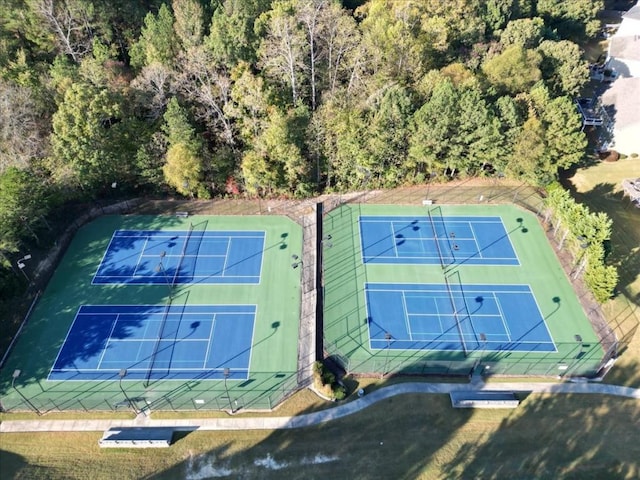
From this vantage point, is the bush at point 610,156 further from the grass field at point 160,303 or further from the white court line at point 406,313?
the grass field at point 160,303

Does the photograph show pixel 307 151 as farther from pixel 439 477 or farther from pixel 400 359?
pixel 439 477

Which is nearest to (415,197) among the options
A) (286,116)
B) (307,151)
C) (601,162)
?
(307,151)

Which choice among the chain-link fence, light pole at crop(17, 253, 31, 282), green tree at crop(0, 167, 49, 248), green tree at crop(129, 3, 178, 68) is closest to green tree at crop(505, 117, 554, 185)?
the chain-link fence

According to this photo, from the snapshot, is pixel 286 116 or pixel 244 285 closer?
pixel 244 285

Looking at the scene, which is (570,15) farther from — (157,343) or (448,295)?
(157,343)

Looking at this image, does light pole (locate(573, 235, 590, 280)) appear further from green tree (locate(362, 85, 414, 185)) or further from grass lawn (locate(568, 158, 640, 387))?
green tree (locate(362, 85, 414, 185))
